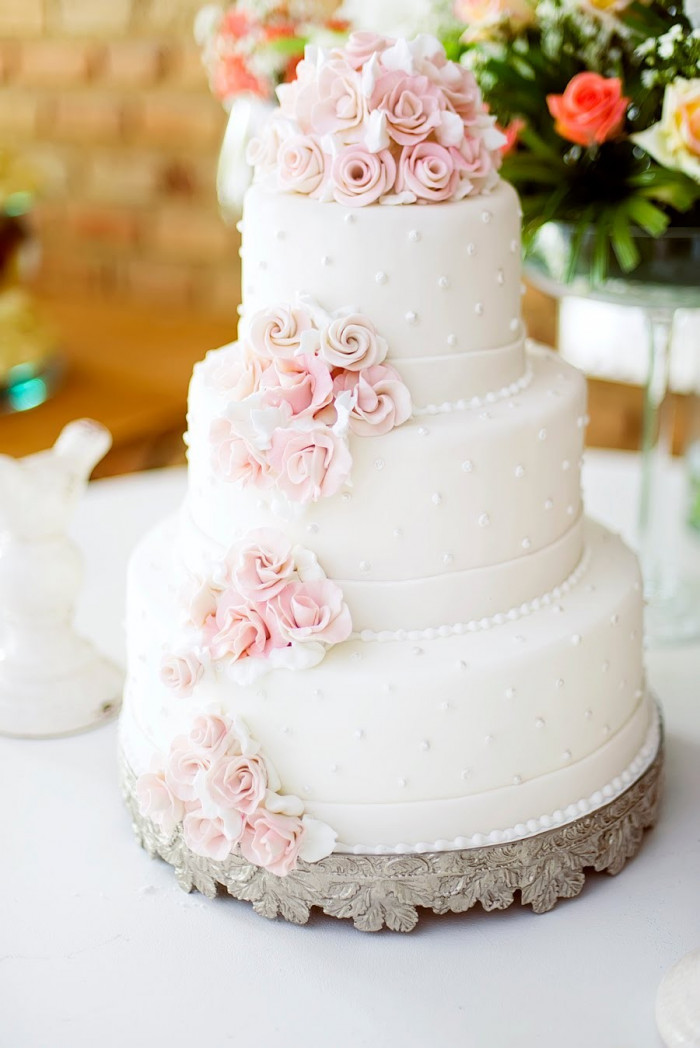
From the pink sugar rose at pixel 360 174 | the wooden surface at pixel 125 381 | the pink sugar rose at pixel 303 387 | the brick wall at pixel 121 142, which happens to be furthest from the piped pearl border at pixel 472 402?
the brick wall at pixel 121 142

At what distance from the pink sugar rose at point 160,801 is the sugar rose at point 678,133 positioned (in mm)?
982

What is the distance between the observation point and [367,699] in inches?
50.8

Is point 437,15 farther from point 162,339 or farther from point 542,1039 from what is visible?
point 162,339

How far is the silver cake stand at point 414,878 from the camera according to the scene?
1.33 m

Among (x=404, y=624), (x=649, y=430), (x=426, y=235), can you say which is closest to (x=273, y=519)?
(x=404, y=624)

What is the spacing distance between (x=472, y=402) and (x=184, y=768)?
491 millimetres

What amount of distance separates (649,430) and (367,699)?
2.85 feet

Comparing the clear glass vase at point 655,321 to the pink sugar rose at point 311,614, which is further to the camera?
the clear glass vase at point 655,321

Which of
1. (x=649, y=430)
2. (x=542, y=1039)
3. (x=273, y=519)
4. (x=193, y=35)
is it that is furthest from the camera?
(x=193, y=35)

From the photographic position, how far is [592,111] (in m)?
1.62

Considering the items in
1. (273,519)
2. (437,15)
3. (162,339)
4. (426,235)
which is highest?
(437,15)

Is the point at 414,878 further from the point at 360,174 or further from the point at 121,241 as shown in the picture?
the point at 121,241

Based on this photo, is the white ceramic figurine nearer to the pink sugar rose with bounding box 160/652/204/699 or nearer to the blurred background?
the pink sugar rose with bounding box 160/652/204/699

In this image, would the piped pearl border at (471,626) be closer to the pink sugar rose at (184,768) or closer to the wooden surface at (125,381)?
the pink sugar rose at (184,768)
